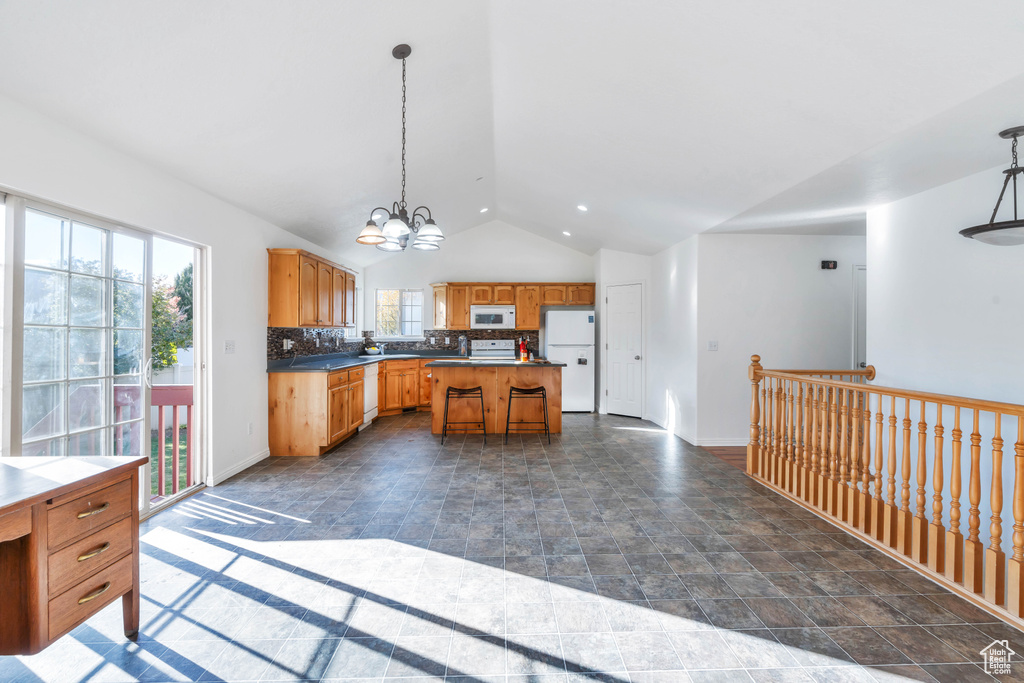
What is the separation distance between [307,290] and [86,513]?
329 cm

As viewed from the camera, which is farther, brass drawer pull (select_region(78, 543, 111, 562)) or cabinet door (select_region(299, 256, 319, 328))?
cabinet door (select_region(299, 256, 319, 328))

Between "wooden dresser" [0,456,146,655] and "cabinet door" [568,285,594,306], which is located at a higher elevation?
"cabinet door" [568,285,594,306]

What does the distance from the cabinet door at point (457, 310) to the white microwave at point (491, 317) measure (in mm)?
87

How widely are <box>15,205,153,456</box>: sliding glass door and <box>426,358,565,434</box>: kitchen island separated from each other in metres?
2.87

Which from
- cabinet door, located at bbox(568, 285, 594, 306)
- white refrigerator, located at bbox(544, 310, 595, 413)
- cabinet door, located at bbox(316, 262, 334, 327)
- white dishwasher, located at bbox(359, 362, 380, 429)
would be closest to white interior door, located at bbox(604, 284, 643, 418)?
white refrigerator, located at bbox(544, 310, 595, 413)

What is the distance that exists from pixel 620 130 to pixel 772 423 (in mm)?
2709

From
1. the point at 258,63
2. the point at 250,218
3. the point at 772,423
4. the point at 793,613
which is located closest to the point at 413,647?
the point at 793,613

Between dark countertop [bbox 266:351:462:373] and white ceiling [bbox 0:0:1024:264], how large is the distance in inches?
62.1

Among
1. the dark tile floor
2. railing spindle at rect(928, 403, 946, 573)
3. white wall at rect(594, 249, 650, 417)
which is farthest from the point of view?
white wall at rect(594, 249, 650, 417)

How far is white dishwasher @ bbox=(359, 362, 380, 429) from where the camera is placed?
18.6ft

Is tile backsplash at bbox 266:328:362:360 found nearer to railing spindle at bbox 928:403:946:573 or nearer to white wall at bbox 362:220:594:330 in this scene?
white wall at bbox 362:220:594:330

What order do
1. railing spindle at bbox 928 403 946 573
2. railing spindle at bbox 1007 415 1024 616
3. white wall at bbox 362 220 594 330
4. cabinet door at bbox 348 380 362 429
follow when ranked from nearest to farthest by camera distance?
railing spindle at bbox 1007 415 1024 616 → railing spindle at bbox 928 403 946 573 → cabinet door at bbox 348 380 362 429 → white wall at bbox 362 220 594 330

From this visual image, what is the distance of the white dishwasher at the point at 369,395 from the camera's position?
568cm

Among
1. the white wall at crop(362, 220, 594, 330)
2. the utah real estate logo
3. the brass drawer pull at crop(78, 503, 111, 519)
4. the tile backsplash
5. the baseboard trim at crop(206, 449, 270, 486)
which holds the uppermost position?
the white wall at crop(362, 220, 594, 330)
